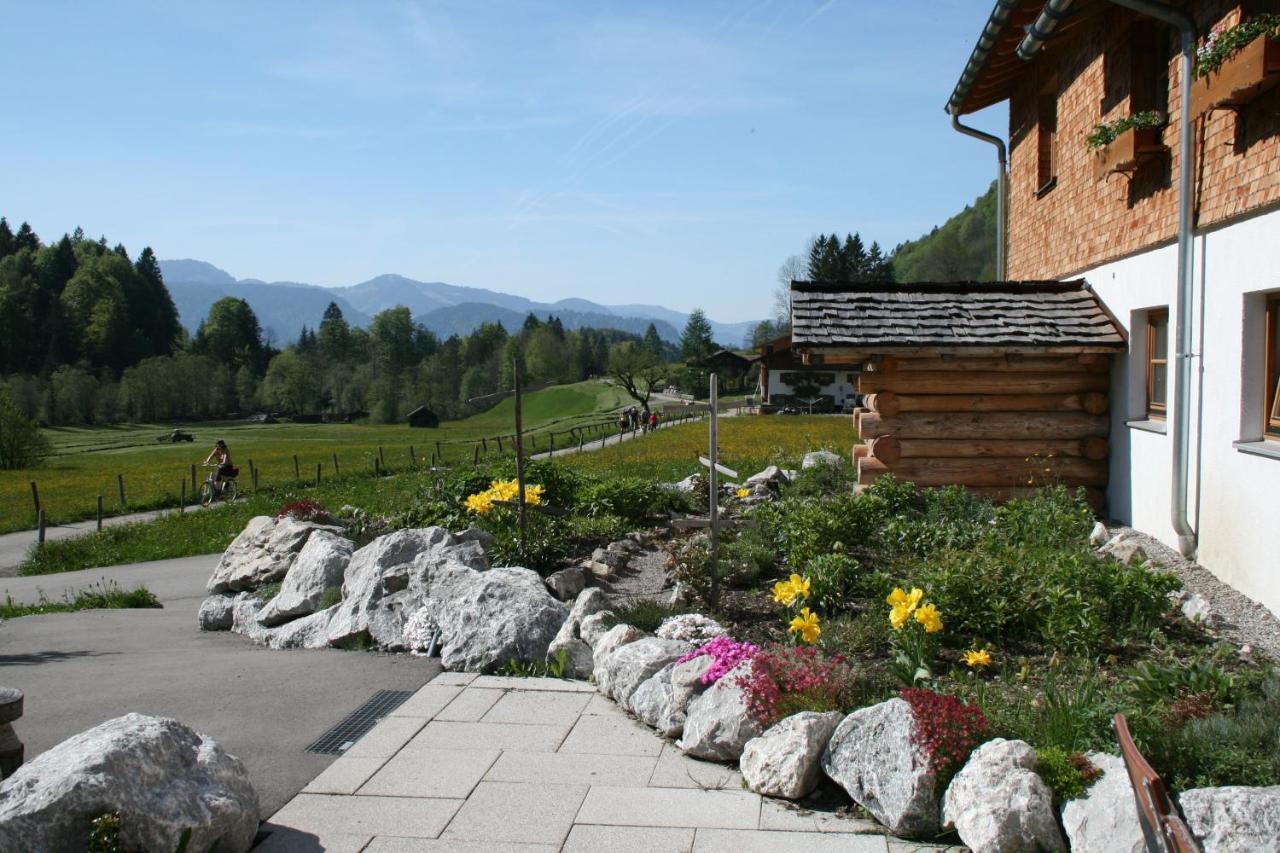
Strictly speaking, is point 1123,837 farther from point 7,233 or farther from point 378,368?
point 7,233

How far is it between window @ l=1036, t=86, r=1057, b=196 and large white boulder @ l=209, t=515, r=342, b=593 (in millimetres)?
10471

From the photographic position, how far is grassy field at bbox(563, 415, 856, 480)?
19969 mm

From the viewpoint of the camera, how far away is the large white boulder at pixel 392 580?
769cm

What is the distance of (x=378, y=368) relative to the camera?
119m

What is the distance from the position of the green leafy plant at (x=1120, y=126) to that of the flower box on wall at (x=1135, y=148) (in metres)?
0.04

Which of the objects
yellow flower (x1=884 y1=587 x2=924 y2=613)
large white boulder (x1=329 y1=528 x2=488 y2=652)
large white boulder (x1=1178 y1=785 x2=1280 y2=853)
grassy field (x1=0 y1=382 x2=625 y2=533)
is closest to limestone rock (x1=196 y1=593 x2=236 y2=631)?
large white boulder (x1=329 y1=528 x2=488 y2=652)

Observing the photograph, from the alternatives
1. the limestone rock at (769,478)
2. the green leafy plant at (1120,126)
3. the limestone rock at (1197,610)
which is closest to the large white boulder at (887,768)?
the limestone rock at (1197,610)

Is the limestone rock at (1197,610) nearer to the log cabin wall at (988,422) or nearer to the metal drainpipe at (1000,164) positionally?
the log cabin wall at (988,422)

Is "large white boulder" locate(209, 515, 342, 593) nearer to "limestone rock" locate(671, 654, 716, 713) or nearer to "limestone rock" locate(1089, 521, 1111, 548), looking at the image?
"limestone rock" locate(671, 654, 716, 713)

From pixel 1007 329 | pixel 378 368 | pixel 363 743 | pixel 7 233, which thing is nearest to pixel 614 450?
pixel 1007 329

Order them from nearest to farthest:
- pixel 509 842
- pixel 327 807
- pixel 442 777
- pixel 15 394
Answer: pixel 509 842 < pixel 327 807 < pixel 442 777 < pixel 15 394

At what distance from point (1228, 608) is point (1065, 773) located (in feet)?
12.8

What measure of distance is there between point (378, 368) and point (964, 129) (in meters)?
110

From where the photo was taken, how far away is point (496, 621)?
6.96m
